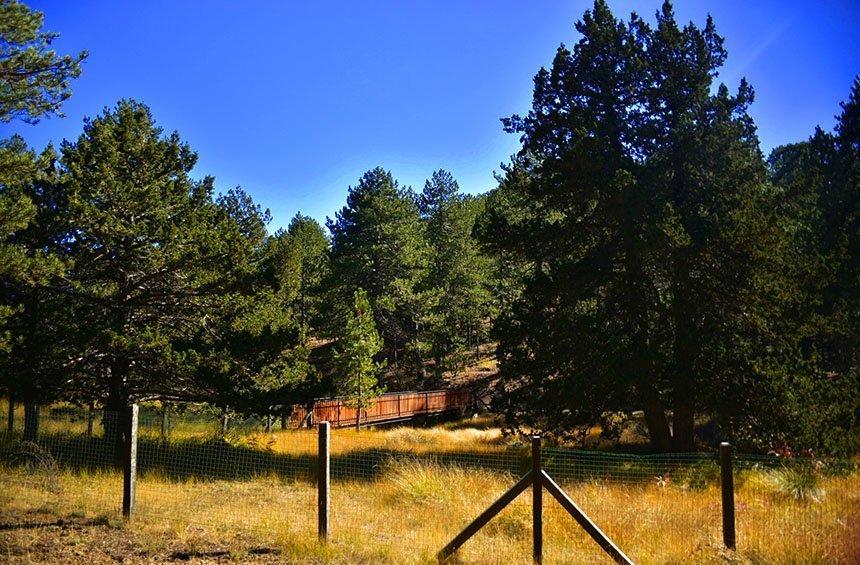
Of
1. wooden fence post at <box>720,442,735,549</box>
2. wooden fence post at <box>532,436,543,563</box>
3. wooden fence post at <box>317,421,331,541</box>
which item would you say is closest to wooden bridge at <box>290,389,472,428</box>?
wooden fence post at <box>317,421,331,541</box>

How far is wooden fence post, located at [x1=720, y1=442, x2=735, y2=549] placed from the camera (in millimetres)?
6211

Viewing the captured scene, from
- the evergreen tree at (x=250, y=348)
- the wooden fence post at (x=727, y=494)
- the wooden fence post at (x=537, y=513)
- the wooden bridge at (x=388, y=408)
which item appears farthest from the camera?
the wooden bridge at (x=388, y=408)

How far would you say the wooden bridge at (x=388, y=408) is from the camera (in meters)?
29.0

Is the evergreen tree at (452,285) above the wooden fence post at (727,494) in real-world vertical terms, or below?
above

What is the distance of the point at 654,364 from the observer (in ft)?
47.5

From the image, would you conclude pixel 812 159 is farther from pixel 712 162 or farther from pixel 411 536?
pixel 411 536

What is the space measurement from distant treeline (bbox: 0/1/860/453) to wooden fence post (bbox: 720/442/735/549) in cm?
784

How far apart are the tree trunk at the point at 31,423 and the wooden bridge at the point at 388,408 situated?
14.2 meters

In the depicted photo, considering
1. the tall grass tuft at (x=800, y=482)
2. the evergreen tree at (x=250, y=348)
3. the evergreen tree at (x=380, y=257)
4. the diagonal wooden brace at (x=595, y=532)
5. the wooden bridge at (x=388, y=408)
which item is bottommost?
the wooden bridge at (x=388, y=408)

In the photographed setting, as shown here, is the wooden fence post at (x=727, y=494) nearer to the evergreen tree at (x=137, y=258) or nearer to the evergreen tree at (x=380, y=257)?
the evergreen tree at (x=137, y=258)

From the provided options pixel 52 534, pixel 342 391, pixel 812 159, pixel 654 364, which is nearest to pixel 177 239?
pixel 52 534

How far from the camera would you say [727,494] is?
20.6 ft

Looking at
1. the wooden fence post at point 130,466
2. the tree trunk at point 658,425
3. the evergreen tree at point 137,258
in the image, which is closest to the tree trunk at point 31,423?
the evergreen tree at point 137,258

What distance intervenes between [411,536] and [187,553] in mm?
2725
